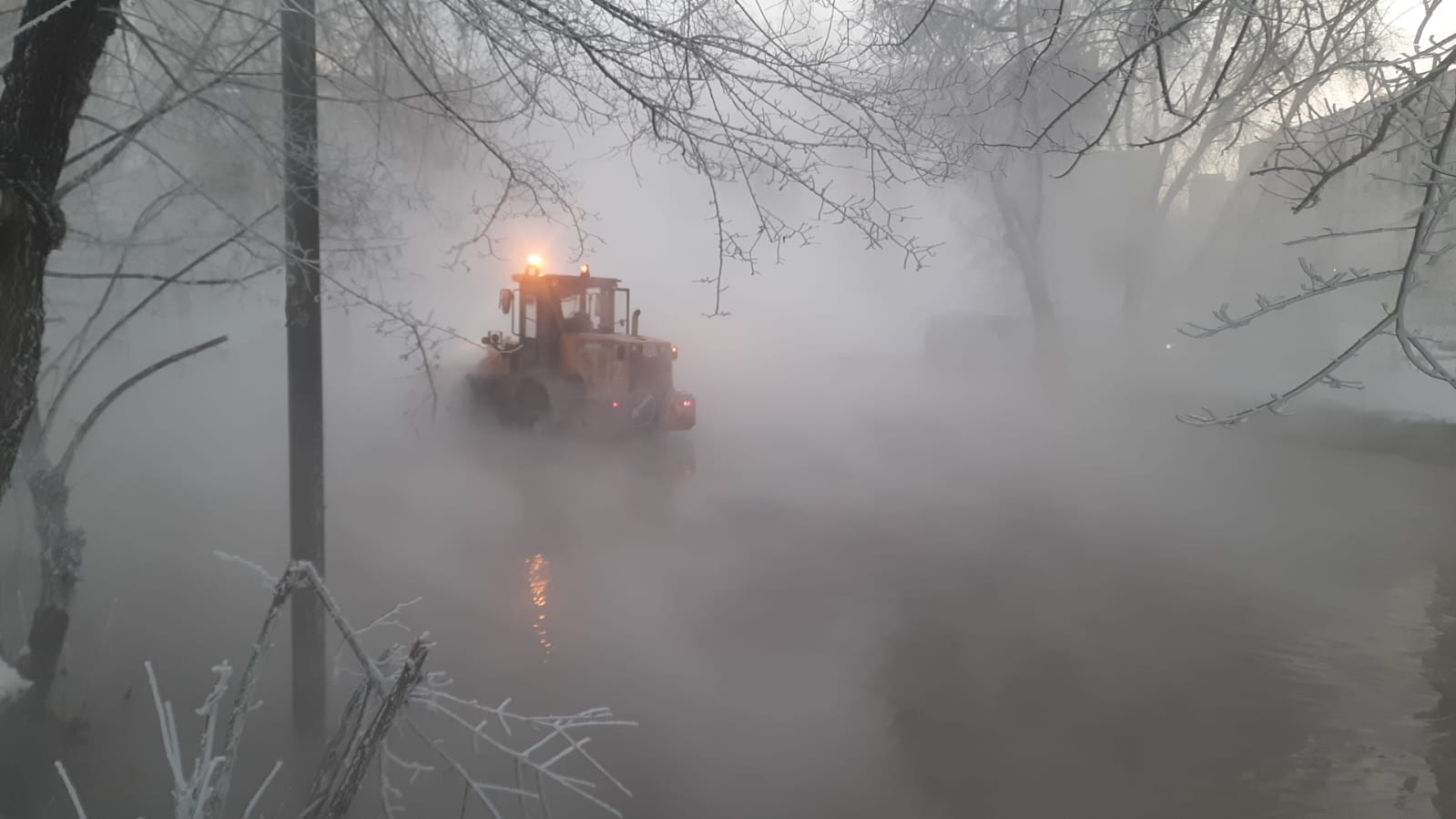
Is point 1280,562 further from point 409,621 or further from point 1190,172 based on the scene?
point 1190,172

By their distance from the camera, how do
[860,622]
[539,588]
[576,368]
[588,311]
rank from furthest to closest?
[588,311], [576,368], [539,588], [860,622]

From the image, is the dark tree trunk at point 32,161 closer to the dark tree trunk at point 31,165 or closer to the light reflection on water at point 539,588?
the dark tree trunk at point 31,165

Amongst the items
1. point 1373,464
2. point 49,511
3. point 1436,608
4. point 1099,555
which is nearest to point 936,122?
point 49,511

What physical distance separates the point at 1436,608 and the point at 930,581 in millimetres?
4077

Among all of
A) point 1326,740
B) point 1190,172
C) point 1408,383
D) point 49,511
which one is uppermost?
point 1190,172

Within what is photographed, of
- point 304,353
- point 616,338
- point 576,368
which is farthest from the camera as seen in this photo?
point 576,368

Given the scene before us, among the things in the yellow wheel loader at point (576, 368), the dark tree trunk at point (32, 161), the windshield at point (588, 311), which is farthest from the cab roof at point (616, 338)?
the dark tree trunk at point (32, 161)

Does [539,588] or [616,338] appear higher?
[616,338]

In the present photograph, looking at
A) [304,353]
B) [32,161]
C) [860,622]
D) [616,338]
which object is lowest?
[860,622]

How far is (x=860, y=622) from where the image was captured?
255 inches

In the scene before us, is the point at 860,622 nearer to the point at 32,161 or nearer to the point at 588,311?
the point at 32,161

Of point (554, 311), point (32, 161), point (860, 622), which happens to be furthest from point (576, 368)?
point (32, 161)

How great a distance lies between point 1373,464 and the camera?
14312mm

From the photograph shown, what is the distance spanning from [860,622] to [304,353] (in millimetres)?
4047
